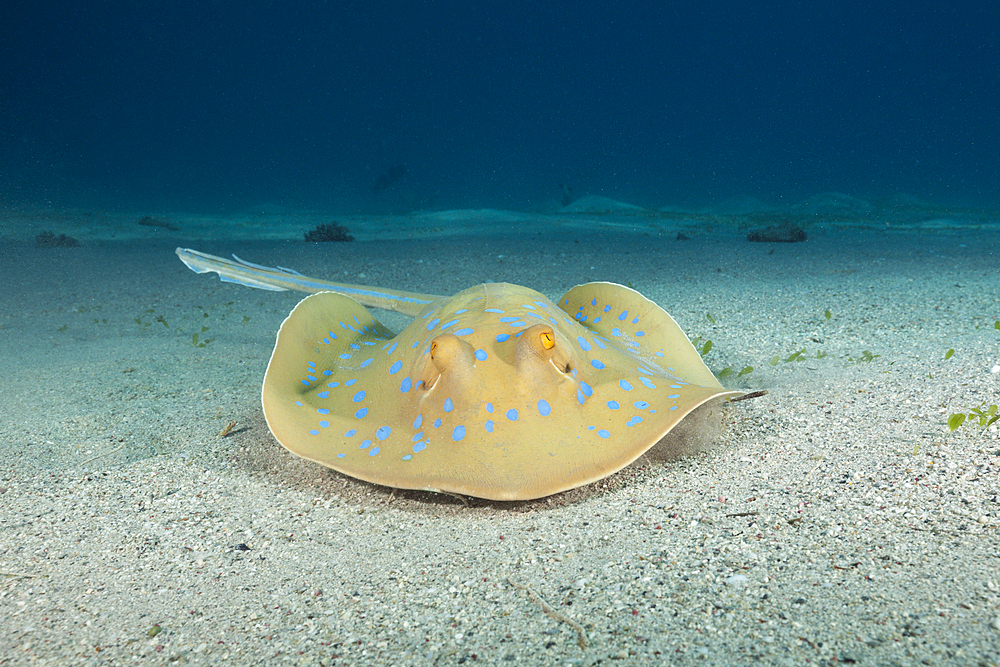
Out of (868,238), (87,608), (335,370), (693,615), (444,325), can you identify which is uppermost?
(868,238)

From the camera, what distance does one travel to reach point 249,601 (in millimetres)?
1628

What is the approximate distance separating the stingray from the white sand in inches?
10.5

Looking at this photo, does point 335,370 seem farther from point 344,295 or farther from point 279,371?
point 344,295

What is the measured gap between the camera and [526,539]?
6.18 ft

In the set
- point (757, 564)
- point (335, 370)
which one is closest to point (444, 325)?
point (335, 370)

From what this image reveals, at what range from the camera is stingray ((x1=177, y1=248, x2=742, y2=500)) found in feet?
6.22

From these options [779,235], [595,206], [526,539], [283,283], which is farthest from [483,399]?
[595,206]

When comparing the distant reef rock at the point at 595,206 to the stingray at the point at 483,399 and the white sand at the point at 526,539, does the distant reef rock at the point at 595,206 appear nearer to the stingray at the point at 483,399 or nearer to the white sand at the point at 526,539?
the white sand at the point at 526,539

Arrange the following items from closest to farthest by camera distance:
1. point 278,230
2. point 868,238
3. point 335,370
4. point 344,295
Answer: point 335,370 → point 344,295 → point 868,238 → point 278,230

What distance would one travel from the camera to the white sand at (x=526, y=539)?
1.36 meters

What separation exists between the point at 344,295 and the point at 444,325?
1.42 m

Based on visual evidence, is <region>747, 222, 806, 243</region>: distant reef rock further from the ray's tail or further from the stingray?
the ray's tail

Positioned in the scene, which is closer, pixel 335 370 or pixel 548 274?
pixel 335 370

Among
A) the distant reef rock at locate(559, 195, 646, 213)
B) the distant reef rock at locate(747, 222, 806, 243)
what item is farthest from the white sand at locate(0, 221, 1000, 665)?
the distant reef rock at locate(559, 195, 646, 213)
